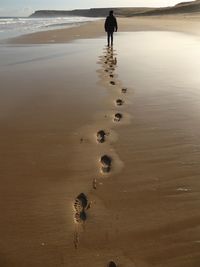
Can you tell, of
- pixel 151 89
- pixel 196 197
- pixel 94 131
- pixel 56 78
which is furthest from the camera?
pixel 56 78

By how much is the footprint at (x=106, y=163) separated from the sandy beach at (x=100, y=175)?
11 mm

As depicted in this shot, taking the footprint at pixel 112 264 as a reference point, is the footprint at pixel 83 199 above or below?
above

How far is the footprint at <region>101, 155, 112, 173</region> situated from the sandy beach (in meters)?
0.01

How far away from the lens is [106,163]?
4.42 metres

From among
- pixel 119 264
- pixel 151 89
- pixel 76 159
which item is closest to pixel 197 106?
pixel 151 89

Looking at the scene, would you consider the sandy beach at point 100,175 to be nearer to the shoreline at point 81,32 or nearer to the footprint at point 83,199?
the footprint at point 83,199

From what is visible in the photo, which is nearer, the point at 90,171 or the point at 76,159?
the point at 90,171

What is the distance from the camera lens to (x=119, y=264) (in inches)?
108

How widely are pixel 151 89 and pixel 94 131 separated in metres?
2.80

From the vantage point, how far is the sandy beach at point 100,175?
2.92 meters

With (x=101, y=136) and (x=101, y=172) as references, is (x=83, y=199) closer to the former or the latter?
(x=101, y=172)

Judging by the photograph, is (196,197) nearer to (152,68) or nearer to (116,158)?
(116,158)

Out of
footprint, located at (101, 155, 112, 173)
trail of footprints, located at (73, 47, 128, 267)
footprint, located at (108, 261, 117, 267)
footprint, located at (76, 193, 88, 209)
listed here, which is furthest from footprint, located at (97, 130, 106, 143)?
footprint, located at (108, 261, 117, 267)

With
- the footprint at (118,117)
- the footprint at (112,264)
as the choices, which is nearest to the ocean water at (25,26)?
the footprint at (118,117)
